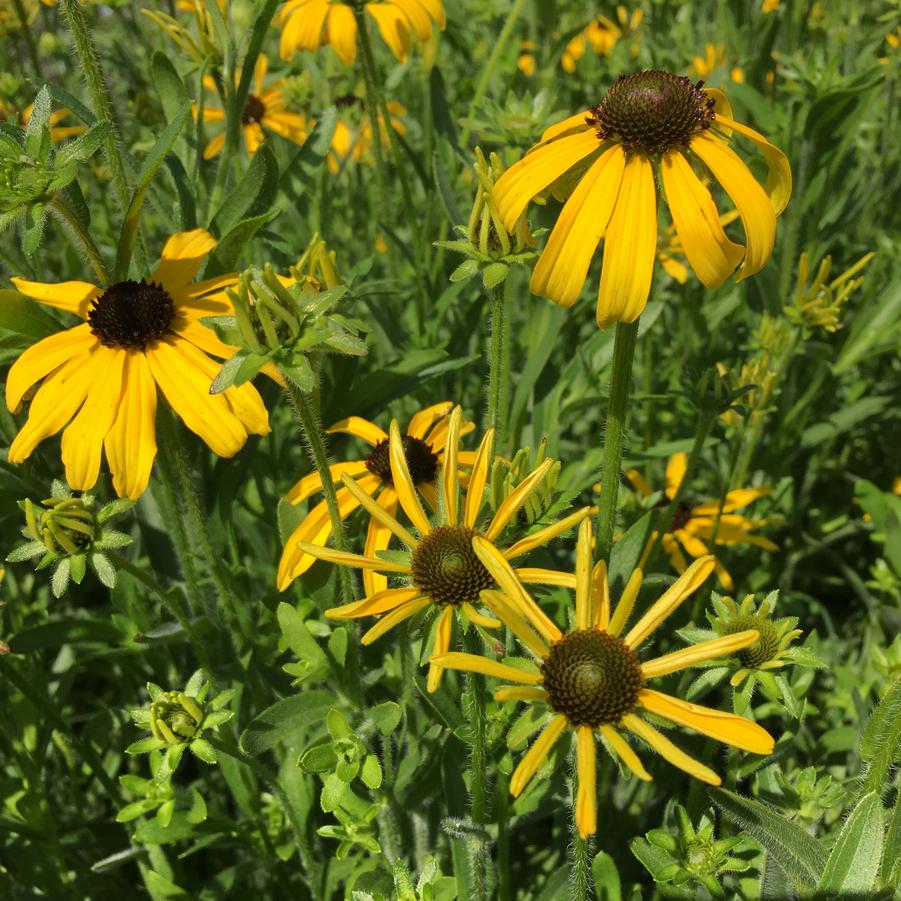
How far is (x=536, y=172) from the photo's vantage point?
1.44 metres

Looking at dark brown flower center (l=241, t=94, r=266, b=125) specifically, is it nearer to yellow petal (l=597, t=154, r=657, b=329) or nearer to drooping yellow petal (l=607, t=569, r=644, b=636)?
yellow petal (l=597, t=154, r=657, b=329)

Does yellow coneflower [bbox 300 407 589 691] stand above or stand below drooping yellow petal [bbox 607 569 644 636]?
above

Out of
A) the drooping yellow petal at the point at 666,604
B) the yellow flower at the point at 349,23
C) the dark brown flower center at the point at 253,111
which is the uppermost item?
the dark brown flower center at the point at 253,111

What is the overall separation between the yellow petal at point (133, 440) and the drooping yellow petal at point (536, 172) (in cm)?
72

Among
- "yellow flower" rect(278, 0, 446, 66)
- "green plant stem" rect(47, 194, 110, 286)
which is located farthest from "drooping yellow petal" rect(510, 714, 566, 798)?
"yellow flower" rect(278, 0, 446, 66)

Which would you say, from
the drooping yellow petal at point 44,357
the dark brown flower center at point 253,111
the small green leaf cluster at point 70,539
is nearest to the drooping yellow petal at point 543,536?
the small green leaf cluster at point 70,539

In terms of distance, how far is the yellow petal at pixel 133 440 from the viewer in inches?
64.3

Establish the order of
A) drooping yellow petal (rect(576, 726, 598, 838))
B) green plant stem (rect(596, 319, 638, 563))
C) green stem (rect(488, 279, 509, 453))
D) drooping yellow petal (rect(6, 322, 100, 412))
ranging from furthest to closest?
1. green stem (rect(488, 279, 509, 453))
2. drooping yellow petal (rect(6, 322, 100, 412))
3. green plant stem (rect(596, 319, 638, 563))
4. drooping yellow petal (rect(576, 726, 598, 838))

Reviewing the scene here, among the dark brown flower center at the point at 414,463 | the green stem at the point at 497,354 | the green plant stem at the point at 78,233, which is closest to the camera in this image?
the green plant stem at the point at 78,233

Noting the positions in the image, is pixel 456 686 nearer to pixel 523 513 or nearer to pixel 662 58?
pixel 523 513

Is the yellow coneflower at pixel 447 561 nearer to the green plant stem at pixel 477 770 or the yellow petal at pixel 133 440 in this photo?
the green plant stem at pixel 477 770

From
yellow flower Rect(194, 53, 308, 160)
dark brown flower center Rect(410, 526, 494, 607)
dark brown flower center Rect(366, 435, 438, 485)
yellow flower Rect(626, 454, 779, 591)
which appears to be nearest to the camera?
dark brown flower center Rect(410, 526, 494, 607)

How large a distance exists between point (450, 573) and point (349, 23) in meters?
1.95

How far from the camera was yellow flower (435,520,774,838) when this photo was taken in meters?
1.15
